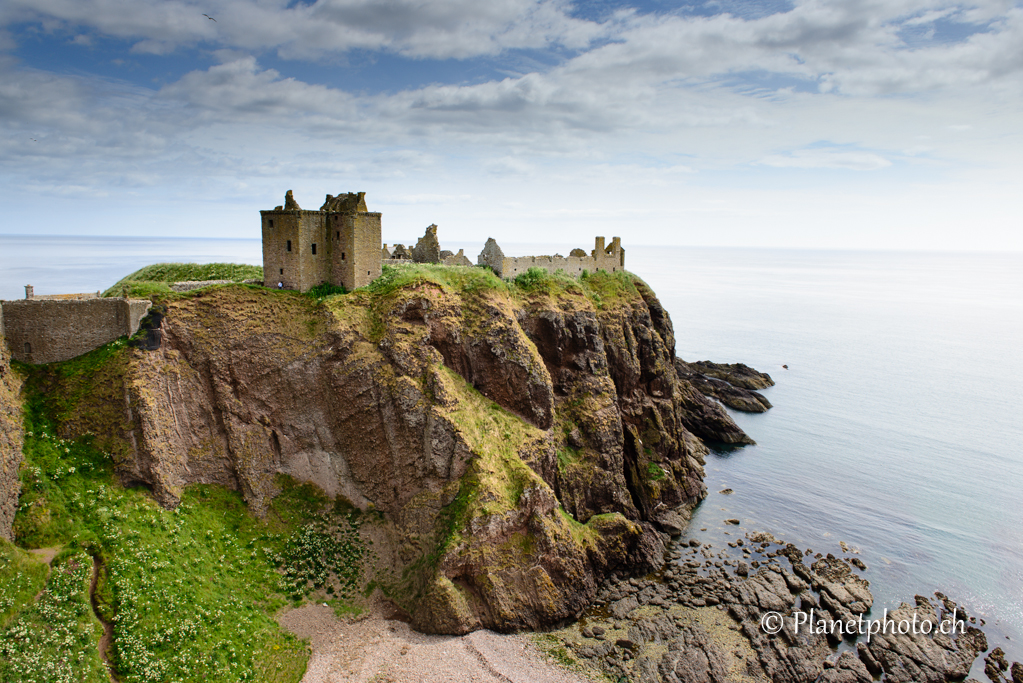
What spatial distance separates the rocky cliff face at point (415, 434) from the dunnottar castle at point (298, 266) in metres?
2.31

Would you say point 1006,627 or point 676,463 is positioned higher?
point 676,463

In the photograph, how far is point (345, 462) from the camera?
44.5m

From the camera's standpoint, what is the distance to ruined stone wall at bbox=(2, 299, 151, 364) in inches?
1501

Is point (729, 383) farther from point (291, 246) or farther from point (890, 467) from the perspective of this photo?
point (291, 246)

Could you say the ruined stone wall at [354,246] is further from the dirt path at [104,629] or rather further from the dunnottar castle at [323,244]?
the dirt path at [104,629]

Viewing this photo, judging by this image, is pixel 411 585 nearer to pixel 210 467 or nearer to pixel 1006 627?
pixel 210 467

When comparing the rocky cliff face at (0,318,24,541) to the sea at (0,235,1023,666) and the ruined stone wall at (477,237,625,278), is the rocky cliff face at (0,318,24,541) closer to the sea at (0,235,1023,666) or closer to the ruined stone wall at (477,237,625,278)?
the ruined stone wall at (477,237,625,278)

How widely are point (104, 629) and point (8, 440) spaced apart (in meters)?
12.2

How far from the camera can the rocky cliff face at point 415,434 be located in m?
39.3

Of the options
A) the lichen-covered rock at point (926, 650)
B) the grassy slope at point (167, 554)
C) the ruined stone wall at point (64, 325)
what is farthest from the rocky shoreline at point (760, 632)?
the ruined stone wall at point (64, 325)

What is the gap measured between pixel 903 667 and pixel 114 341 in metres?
54.4

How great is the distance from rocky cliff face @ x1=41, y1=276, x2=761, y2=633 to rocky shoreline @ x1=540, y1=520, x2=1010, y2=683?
120 inches

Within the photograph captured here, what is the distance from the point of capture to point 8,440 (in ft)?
112

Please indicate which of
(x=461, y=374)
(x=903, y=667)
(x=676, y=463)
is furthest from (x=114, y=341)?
(x=903, y=667)
